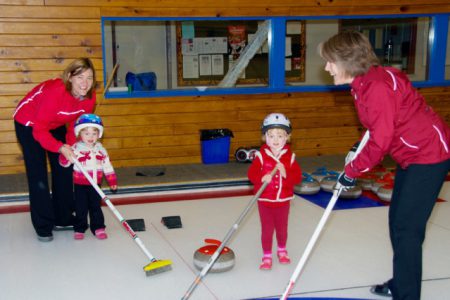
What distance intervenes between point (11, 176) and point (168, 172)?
170 centimetres

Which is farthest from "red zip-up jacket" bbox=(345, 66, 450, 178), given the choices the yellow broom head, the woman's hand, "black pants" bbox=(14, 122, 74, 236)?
"black pants" bbox=(14, 122, 74, 236)

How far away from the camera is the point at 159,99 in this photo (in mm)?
6695

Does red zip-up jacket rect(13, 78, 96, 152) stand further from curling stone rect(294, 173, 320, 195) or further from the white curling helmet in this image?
curling stone rect(294, 173, 320, 195)

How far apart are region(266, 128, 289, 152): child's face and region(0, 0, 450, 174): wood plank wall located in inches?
133

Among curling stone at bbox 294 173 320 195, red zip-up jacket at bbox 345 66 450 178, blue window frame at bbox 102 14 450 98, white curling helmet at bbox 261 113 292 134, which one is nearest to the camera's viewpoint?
red zip-up jacket at bbox 345 66 450 178

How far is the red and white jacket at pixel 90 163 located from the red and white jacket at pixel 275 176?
119 cm

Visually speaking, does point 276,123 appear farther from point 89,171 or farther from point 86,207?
point 86,207

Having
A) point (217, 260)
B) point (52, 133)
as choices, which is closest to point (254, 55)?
point (52, 133)

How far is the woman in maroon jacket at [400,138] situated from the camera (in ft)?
8.38

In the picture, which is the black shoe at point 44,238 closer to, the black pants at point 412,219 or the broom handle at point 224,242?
the broom handle at point 224,242

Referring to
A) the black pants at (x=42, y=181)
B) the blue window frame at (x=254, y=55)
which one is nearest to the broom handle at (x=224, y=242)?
the black pants at (x=42, y=181)

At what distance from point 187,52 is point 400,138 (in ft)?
17.4

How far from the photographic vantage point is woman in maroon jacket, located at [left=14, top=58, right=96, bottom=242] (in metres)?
3.88

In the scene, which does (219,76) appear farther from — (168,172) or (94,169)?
(94,169)
